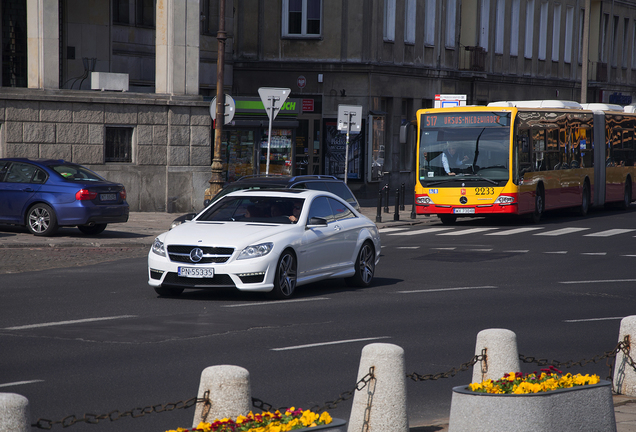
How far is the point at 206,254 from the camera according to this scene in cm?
1211

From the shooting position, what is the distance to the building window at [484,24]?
46.4 meters

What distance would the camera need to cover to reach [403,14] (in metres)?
40.4

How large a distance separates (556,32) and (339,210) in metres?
43.0

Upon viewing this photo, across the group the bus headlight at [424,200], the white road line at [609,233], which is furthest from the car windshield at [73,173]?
the white road line at [609,233]

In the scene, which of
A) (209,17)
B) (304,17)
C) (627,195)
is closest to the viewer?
(627,195)

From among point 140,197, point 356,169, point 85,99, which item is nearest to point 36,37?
point 85,99

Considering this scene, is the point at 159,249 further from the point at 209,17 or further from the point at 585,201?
the point at 209,17

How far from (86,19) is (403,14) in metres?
13.8

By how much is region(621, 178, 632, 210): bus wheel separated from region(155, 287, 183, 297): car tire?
82.2 feet

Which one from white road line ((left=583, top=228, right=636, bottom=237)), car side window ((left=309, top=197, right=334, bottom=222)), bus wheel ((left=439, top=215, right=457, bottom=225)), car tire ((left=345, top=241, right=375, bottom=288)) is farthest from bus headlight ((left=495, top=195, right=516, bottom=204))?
car side window ((left=309, top=197, right=334, bottom=222))

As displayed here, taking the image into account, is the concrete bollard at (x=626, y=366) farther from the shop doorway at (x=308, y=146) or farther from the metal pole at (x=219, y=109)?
the shop doorway at (x=308, y=146)

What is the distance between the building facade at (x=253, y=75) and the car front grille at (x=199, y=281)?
14.8m

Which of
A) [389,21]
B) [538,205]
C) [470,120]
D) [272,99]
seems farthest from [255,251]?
[389,21]

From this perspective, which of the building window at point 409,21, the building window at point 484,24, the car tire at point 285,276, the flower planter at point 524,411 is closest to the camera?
the flower planter at point 524,411
